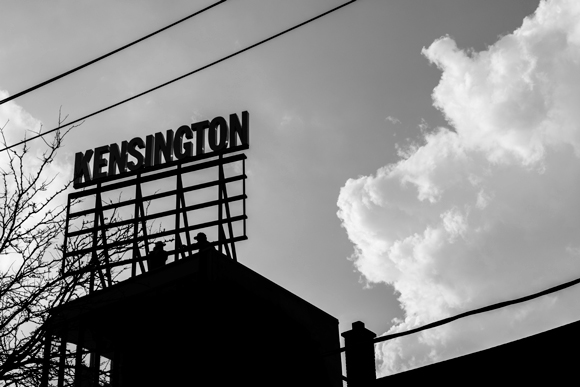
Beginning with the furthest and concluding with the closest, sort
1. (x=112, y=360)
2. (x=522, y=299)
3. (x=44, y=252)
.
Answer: (x=112, y=360) → (x=44, y=252) → (x=522, y=299)

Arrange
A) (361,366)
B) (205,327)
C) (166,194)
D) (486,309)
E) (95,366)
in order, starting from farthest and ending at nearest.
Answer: (166,194)
(95,366)
(205,327)
(361,366)
(486,309)

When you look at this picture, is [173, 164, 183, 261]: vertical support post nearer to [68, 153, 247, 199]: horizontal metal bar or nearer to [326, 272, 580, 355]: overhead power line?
[68, 153, 247, 199]: horizontal metal bar

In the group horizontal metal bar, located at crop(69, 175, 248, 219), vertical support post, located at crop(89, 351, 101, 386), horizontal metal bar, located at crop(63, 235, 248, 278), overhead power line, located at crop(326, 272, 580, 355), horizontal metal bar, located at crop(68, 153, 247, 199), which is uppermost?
horizontal metal bar, located at crop(68, 153, 247, 199)

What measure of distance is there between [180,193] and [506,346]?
11.4 meters

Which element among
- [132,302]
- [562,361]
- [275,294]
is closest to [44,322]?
[132,302]

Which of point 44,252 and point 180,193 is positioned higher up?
point 180,193

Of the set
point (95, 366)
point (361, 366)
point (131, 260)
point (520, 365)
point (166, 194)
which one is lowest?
point (520, 365)

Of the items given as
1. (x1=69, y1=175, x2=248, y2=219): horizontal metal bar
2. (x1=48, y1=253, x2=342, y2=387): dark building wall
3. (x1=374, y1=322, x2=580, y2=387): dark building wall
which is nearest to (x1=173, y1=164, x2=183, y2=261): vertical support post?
(x1=69, y1=175, x2=248, y2=219): horizontal metal bar

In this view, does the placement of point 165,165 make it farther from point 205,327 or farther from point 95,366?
point 205,327

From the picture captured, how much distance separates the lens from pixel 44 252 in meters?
13.6

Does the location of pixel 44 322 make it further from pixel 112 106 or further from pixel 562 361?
pixel 562 361

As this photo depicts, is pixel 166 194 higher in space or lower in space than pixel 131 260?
higher

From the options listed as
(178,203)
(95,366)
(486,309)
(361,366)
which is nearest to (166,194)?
(178,203)

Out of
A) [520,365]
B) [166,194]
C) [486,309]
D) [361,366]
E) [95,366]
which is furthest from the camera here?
[166,194]
